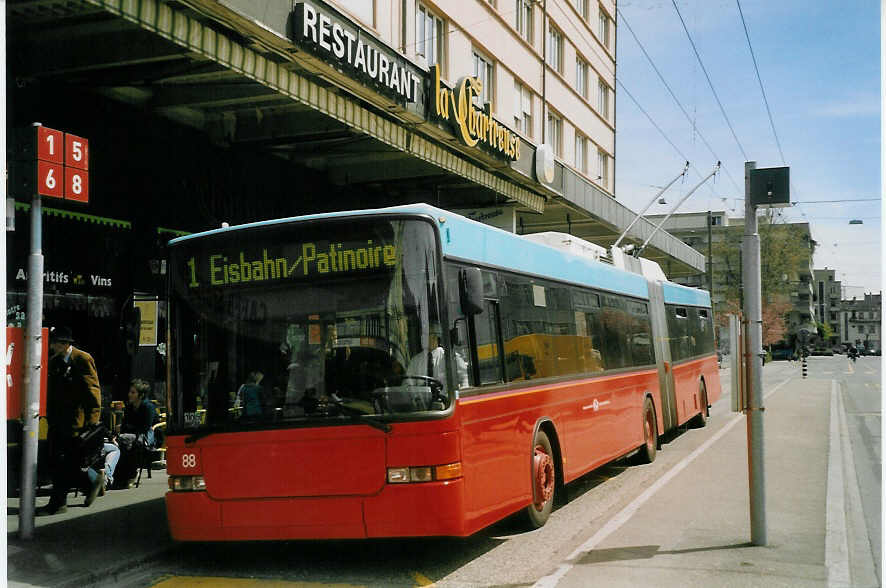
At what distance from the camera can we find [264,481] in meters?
6.61

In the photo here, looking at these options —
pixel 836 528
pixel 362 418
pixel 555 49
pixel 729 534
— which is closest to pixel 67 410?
pixel 362 418

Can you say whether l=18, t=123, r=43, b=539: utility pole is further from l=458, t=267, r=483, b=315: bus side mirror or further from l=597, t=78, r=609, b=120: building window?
l=597, t=78, r=609, b=120: building window

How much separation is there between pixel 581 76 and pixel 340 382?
27268 mm

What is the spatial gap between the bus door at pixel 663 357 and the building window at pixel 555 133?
1364cm

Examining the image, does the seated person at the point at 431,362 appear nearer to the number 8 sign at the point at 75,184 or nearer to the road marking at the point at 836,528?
the road marking at the point at 836,528

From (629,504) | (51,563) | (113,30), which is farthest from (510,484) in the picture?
(113,30)

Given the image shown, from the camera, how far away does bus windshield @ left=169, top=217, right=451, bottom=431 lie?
21.0 feet

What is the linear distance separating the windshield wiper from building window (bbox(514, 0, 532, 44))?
1955 centimetres

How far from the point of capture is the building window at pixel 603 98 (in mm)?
34222

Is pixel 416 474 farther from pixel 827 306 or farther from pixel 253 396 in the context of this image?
pixel 827 306

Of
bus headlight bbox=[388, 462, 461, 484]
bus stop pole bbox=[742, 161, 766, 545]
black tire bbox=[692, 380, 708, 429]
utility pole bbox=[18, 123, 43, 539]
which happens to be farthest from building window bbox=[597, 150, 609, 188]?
bus headlight bbox=[388, 462, 461, 484]

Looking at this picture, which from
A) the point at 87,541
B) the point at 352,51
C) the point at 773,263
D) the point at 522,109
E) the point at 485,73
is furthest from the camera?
the point at 773,263

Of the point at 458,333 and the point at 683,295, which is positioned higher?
the point at 683,295

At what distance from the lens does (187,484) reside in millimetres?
6887
